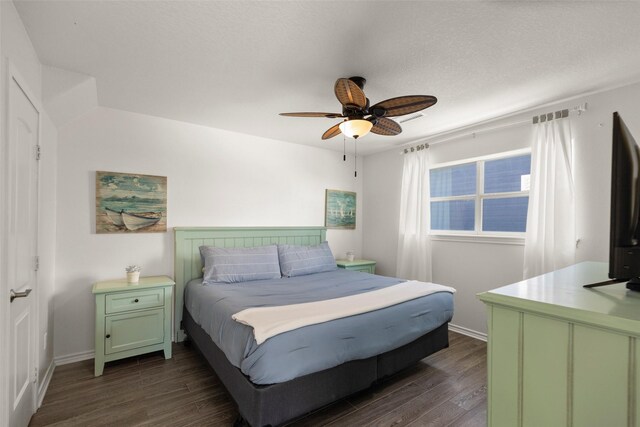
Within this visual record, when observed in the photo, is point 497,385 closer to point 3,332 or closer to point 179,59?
point 3,332

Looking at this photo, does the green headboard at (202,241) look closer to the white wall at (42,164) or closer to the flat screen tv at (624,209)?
the white wall at (42,164)

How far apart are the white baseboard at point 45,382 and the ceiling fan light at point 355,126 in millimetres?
2961

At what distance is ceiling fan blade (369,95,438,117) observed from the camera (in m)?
1.96

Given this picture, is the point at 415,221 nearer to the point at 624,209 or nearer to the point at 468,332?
the point at 468,332

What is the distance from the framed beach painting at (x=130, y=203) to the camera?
2852 millimetres

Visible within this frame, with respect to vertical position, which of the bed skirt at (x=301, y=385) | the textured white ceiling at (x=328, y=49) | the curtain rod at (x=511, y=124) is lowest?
the bed skirt at (x=301, y=385)

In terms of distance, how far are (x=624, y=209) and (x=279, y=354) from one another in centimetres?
164

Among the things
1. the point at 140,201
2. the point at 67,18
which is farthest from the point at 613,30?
the point at 140,201

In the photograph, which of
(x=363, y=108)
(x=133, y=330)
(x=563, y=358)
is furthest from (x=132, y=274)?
(x=563, y=358)

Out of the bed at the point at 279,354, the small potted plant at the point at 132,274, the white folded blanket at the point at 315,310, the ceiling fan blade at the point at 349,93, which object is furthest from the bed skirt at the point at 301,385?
the ceiling fan blade at the point at 349,93

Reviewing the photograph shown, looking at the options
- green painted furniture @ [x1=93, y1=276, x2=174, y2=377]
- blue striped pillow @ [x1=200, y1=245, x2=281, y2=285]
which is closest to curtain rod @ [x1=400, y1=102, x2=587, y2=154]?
blue striped pillow @ [x1=200, y1=245, x2=281, y2=285]

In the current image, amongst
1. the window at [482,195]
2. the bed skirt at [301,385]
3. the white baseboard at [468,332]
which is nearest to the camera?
the bed skirt at [301,385]

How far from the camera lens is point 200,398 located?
84.9 inches

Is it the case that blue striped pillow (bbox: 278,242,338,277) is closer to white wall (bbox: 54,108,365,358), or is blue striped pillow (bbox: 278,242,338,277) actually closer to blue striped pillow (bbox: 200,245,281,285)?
blue striped pillow (bbox: 200,245,281,285)
